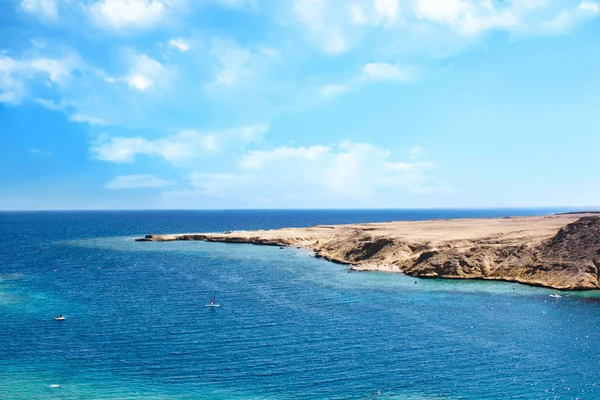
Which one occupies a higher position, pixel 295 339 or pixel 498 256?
pixel 498 256

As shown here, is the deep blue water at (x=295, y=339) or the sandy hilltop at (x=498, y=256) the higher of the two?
the sandy hilltop at (x=498, y=256)

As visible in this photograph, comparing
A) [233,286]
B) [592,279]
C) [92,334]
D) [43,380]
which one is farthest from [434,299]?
[43,380]

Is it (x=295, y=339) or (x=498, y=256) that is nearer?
(x=295, y=339)

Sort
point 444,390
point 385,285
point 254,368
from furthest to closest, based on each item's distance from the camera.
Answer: point 385,285
point 254,368
point 444,390

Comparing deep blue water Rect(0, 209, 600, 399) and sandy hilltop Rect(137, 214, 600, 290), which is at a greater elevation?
sandy hilltop Rect(137, 214, 600, 290)

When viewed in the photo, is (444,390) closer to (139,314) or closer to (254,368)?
(254,368)

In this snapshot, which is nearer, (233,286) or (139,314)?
(139,314)

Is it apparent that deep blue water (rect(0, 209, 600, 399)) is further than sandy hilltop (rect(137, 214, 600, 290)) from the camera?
No

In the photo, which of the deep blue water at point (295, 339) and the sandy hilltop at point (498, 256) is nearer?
the deep blue water at point (295, 339)
